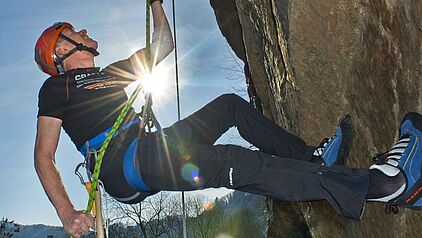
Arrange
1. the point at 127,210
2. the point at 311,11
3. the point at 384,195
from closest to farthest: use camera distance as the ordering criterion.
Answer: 1. the point at 384,195
2. the point at 311,11
3. the point at 127,210

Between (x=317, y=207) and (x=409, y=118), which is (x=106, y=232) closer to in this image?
(x=409, y=118)

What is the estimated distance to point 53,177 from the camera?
3.32 metres

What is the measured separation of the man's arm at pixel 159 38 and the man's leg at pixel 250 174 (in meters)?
1.02

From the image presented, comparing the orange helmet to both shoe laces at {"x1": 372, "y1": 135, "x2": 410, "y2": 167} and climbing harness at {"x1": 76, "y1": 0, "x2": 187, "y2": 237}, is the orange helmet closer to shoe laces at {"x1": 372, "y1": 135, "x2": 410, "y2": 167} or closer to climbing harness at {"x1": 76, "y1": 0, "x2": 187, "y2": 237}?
climbing harness at {"x1": 76, "y1": 0, "x2": 187, "y2": 237}

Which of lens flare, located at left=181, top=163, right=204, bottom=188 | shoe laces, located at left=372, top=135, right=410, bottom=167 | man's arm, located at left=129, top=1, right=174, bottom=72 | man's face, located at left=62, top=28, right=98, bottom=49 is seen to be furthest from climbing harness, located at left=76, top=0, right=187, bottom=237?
shoe laces, located at left=372, top=135, right=410, bottom=167

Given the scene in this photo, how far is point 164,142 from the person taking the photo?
3.35 m

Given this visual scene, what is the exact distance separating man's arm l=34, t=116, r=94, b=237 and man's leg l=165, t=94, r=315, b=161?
878mm

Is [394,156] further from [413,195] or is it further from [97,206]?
[97,206]

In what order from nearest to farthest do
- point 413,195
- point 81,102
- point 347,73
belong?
point 413,195 < point 81,102 < point 347,73

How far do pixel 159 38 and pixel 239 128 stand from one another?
0.95 metres

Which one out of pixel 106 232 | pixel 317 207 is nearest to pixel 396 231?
pixel 317 207

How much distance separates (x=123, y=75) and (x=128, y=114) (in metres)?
0.43

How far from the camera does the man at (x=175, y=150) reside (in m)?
3.01

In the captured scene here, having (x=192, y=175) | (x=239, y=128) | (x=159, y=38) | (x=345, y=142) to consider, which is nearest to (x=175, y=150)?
(x=192, y=175)
